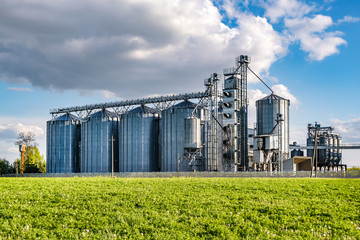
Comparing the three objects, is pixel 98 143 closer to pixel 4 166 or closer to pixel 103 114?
pixel 103 114

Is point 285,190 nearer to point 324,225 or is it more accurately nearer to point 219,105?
point 324,225

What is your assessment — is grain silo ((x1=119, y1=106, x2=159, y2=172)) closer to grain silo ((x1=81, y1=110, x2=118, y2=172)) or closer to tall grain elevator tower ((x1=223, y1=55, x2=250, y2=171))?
grain silo ((x1=81, y1=110, x2=118, y2=172))

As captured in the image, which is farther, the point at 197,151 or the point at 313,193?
the point at 197,151

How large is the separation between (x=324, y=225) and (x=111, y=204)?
892 cm

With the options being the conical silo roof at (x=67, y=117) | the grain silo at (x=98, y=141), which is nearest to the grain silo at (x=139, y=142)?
the grain silo at (x=98, y=141)

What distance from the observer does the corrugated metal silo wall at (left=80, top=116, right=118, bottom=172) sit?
100 m

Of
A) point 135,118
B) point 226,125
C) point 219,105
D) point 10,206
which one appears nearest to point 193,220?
point 10,206

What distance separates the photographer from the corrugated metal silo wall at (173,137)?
286 ft

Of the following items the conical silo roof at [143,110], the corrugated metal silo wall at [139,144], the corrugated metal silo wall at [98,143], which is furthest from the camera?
the corrugated metal silo wall at [98,143]

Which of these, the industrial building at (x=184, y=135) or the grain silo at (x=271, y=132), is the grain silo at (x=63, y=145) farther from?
the grain silo at (x=271, y=132)

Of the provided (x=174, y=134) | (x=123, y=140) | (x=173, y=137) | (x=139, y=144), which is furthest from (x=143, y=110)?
(x=173, y=137)

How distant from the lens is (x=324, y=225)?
14492 mm

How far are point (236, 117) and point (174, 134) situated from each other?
59.4 ft

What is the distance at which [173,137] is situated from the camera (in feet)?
290
